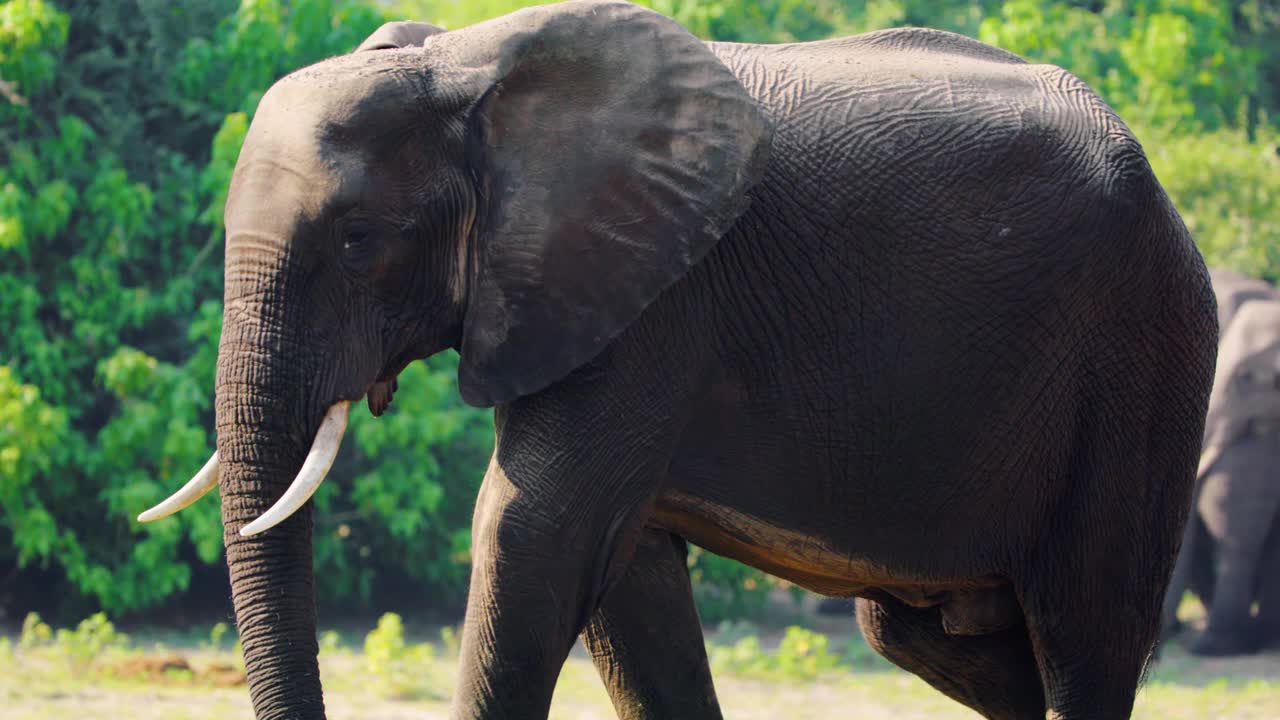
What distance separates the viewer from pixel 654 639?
14.9 ft

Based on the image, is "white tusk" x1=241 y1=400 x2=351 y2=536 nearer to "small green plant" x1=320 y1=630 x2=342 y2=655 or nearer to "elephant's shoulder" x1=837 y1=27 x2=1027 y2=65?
"elephant's shoulder" x1=837 y1=27 x2=1027 y2=65

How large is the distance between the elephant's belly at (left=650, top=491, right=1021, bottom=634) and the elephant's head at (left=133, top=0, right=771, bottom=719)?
597 millimetres

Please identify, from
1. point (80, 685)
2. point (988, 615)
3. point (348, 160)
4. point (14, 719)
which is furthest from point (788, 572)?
point (80, 685)

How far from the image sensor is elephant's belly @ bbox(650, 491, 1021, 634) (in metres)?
4.23

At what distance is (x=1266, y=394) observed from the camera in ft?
35.7

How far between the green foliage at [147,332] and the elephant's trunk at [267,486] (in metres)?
5.99

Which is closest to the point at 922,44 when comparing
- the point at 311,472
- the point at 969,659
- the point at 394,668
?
the point at 969,659

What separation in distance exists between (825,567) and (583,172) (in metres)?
1.15

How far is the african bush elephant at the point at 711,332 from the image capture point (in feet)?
12.4

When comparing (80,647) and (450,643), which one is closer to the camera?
(80,647)

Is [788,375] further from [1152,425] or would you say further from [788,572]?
[1152,425]

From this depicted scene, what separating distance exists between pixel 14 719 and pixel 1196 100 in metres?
12.4

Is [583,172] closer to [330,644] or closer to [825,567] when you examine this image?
[825,567]

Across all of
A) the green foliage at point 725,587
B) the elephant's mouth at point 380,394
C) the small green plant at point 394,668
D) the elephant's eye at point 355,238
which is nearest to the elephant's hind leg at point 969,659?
the elephant's mouth at point 380,394
